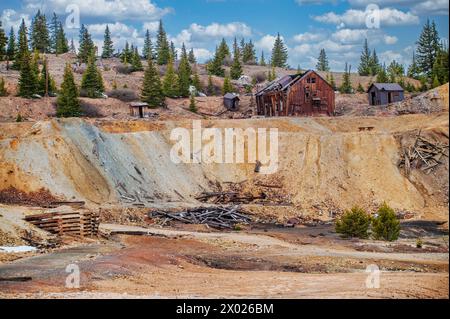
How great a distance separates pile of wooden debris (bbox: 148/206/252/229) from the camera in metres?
40.9

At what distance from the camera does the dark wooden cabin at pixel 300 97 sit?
2972 inches

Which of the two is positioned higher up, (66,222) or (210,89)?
(210,89)

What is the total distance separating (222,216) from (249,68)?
329 ft

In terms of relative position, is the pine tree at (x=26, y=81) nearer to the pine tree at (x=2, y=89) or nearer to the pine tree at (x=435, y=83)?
the pine tree at (x=2, y=89)

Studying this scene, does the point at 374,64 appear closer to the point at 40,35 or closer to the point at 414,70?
the point at 414,70

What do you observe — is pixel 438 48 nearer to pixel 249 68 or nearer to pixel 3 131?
pixel 249 68

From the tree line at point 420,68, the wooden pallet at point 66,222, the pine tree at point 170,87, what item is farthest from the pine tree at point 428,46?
the wooden pallet at point 66,222

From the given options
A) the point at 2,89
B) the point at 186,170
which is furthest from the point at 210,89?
the point at 186,170

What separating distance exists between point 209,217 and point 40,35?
97036 millimetres

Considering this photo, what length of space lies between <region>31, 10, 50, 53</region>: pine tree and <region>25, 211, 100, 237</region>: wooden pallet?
101 meters

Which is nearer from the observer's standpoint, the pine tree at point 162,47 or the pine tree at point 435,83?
the pine tree at point 435,83

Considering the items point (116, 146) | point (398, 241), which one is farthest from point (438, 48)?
point (398, 241)

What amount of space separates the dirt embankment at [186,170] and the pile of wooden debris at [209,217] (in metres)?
3.18

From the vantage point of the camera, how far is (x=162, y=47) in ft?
428
